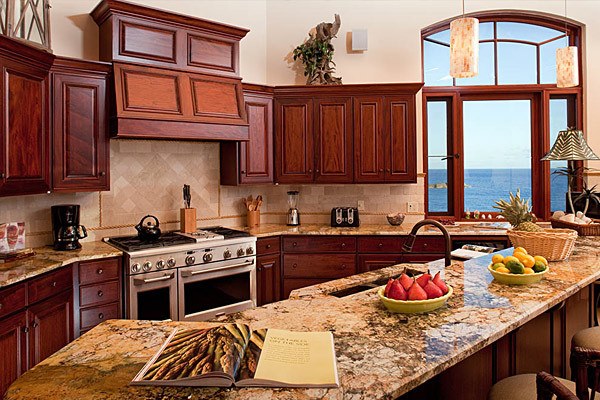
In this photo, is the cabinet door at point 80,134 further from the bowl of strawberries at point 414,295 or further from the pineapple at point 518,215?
the pineapple at point 518,215

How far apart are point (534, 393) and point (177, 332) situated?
4.30 ft

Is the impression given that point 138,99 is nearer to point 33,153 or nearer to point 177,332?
point 33,153

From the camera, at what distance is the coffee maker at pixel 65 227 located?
3602 mm

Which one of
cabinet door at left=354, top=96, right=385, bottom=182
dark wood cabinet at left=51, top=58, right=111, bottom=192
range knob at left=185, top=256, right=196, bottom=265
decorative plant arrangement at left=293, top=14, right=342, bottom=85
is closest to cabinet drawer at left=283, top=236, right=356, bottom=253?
cabinet door at left=354, top=96, right=385, bottom=182

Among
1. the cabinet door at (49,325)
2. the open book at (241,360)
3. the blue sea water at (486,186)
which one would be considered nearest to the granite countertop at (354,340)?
the open book at (241,360)

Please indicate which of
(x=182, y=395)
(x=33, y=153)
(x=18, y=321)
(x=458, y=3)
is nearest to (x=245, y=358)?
(x=182, y=395)

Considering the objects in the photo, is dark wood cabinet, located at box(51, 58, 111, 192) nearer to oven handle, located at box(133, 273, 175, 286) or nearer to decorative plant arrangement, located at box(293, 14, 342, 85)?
oven handle, located at box(133, 273, 175, 286)

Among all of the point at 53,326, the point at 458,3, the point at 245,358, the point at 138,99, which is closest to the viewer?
the point at 245,358

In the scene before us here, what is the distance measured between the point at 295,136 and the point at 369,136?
76 cm

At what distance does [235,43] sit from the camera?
4.49 metres

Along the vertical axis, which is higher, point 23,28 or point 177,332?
point 23,28

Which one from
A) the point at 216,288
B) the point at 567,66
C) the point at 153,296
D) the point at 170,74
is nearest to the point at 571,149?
the point at 567,66

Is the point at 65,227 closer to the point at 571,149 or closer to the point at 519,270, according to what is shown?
the point at 519,270

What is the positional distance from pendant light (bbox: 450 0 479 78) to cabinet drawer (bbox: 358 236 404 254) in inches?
73.6
